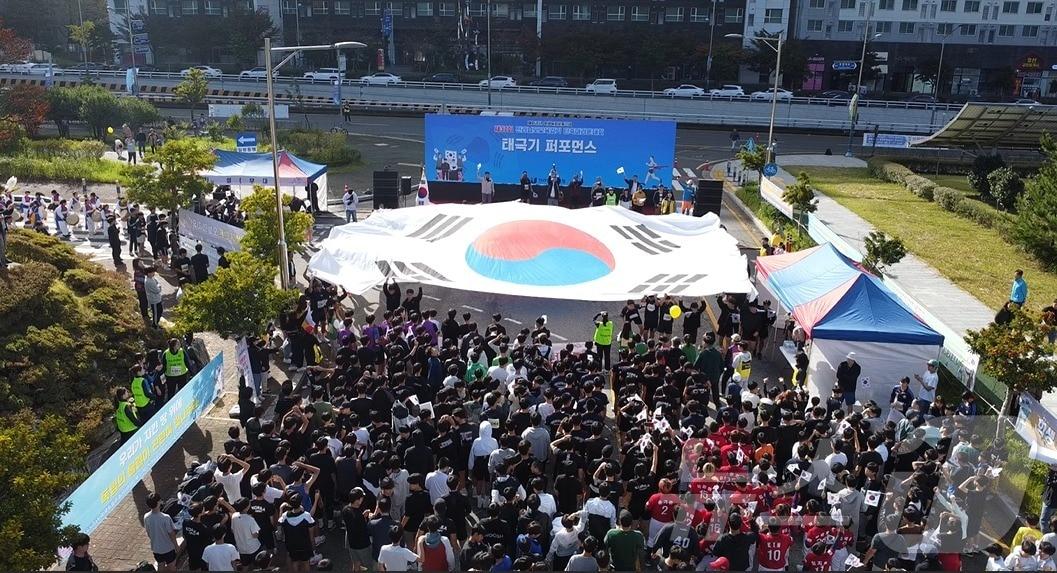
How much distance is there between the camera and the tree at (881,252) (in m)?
20.7

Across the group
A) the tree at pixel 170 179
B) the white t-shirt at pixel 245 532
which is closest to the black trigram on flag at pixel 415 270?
the white t-shirt at pixel 245 532

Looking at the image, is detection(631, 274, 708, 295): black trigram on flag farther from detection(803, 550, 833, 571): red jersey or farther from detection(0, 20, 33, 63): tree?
detection(0, 20, 33, 63): tree

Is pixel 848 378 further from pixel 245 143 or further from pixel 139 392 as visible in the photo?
pixel 245 143

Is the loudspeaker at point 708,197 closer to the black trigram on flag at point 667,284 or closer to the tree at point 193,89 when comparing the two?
the black trigram on flag at point 667,284

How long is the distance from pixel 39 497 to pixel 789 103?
58.8 m

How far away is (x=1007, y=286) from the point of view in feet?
76.5

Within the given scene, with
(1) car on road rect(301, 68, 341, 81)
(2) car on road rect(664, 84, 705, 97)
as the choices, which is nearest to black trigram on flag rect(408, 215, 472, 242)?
(2) car on road rect(664, 84, 705, 97)

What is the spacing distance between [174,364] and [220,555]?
21.7 feet

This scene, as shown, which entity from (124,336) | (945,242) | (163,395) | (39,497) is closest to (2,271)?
(124,336)

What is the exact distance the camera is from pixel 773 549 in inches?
367

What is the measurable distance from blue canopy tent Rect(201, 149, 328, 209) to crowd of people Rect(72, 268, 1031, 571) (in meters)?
14.1

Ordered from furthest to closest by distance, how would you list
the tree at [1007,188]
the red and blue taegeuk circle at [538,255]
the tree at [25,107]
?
1. the tree at [25,107]
2. the tree at [1007,188]
3. the red and blue taegeuk circle at [538,255]

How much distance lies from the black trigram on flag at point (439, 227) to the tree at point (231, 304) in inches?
189

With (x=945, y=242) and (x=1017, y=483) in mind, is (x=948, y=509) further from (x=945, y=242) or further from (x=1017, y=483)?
(x=945, y=242)
